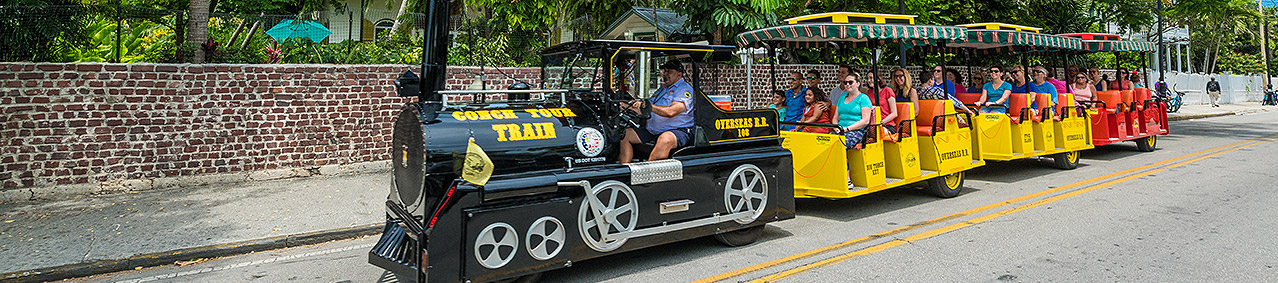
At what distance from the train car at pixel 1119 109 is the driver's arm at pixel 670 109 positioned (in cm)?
954

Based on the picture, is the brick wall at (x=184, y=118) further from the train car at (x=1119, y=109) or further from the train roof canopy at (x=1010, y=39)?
the train car at (x=1119, y=109)

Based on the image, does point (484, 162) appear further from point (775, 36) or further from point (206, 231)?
point (775, 36)

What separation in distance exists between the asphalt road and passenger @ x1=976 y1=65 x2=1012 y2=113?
1.58 meters

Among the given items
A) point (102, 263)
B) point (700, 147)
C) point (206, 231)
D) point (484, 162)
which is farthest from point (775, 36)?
point (102, 263)

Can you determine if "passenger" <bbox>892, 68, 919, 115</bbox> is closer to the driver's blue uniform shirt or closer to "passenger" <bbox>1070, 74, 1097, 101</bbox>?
the driver's blue uniform shirt

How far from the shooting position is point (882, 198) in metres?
9.67

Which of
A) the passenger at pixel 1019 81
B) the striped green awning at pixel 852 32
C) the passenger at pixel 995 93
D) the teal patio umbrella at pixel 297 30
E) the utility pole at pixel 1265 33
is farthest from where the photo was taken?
the utility pole at pixel 1265 33

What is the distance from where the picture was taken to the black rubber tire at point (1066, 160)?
39.9 feet

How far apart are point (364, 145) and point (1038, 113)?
32.0ft

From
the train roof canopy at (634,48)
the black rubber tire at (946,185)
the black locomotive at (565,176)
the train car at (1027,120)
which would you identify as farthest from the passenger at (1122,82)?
the train roof canopy at (634,48)

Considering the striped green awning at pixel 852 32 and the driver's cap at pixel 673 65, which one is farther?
the striped green awning at pixel 852 32

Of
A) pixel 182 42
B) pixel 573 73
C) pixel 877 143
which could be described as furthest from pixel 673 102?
pixel 182 42

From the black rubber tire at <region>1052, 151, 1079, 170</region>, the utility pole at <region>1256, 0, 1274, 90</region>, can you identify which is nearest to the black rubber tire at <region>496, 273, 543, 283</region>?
the black rubber tire at <region>1052, 151, 1079, 170</region>

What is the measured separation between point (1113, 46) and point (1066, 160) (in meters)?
2.59
